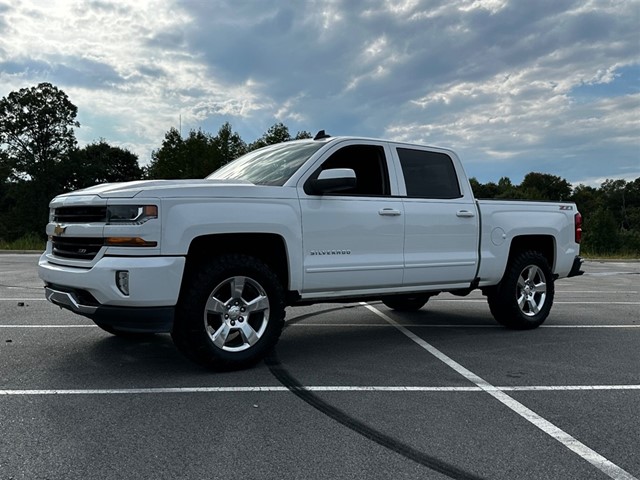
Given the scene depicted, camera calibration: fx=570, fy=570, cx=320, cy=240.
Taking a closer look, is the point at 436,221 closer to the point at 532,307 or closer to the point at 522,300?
the point at 522,300

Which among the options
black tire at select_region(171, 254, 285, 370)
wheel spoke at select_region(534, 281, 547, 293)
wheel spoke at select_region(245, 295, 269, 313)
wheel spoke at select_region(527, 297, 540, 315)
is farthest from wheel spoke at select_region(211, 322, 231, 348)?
wheel spoke at select_region(534, 281, 547, 293)

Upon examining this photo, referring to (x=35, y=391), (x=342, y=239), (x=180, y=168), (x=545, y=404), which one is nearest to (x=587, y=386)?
(x=545, y=404)

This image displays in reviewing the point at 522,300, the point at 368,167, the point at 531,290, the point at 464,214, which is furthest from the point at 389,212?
the point at 531,290

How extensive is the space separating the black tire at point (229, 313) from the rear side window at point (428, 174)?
6.65 ft

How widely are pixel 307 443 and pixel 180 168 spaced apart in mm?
48982

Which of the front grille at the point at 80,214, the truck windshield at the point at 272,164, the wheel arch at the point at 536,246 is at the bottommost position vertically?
the wheel arch at the point at 536,246

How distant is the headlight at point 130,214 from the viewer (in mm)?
4254

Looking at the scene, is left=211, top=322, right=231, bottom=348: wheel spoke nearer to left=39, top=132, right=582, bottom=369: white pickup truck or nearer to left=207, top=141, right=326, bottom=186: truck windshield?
left=39, top=132, right=582, bottom=369: white pickup truck

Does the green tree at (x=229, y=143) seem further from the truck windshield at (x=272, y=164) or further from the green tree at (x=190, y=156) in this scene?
the truck windshield at (x=272, y=164)

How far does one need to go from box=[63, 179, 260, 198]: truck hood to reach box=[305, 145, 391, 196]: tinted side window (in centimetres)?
134

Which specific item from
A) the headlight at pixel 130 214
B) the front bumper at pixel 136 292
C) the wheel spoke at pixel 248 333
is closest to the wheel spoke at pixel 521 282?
the wheel spoke at pixel 248 333

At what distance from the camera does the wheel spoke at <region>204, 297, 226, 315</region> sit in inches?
180

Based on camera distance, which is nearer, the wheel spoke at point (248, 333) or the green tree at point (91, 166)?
the wheel spoke at point (248, 333)

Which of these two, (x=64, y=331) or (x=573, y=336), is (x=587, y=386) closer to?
(x=573, y=336)
